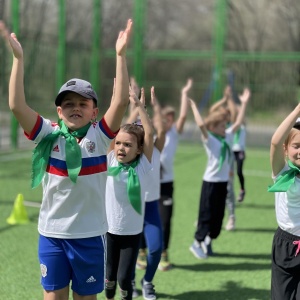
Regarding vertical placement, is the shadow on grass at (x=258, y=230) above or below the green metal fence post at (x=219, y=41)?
below

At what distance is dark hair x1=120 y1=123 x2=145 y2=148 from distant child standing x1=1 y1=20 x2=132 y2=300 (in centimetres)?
80

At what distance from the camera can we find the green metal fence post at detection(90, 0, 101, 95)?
17766 mm

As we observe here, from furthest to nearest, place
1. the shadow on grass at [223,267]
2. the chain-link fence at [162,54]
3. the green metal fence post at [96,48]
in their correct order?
the green metal fence post at [96,48] → the chain-link fence at [162,54] → the shadow on grass at [223,267]

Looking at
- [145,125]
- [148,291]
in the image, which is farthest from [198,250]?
[145,125]

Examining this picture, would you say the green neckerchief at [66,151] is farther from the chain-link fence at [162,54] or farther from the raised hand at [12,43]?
the chain-link fence at [162,54]

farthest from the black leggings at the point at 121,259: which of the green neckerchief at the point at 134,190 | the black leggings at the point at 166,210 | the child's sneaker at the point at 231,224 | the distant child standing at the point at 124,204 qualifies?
the child's sneaker at the point at 231,224

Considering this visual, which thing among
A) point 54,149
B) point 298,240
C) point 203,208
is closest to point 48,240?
point 54,149

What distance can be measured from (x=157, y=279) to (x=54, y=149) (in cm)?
248

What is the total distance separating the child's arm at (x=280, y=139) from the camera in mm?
3302

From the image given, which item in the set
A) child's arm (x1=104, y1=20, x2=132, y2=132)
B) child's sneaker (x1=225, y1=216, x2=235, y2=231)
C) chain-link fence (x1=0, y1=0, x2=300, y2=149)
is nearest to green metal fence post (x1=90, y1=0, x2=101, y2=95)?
chain-link fence (x1=0, y1=0, x2=300, y2=149)

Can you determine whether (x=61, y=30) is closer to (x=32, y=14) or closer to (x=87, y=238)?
(x=32, y=14)

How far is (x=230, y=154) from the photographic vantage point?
6375mm

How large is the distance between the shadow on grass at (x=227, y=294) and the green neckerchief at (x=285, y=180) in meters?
1.69

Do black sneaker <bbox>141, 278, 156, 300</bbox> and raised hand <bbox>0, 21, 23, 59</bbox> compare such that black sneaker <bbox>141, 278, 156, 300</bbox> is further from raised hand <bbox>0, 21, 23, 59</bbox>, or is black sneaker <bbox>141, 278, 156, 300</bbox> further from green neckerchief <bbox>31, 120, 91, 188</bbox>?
raised hand <bbox>0, 21, 23, 59</bbox>
